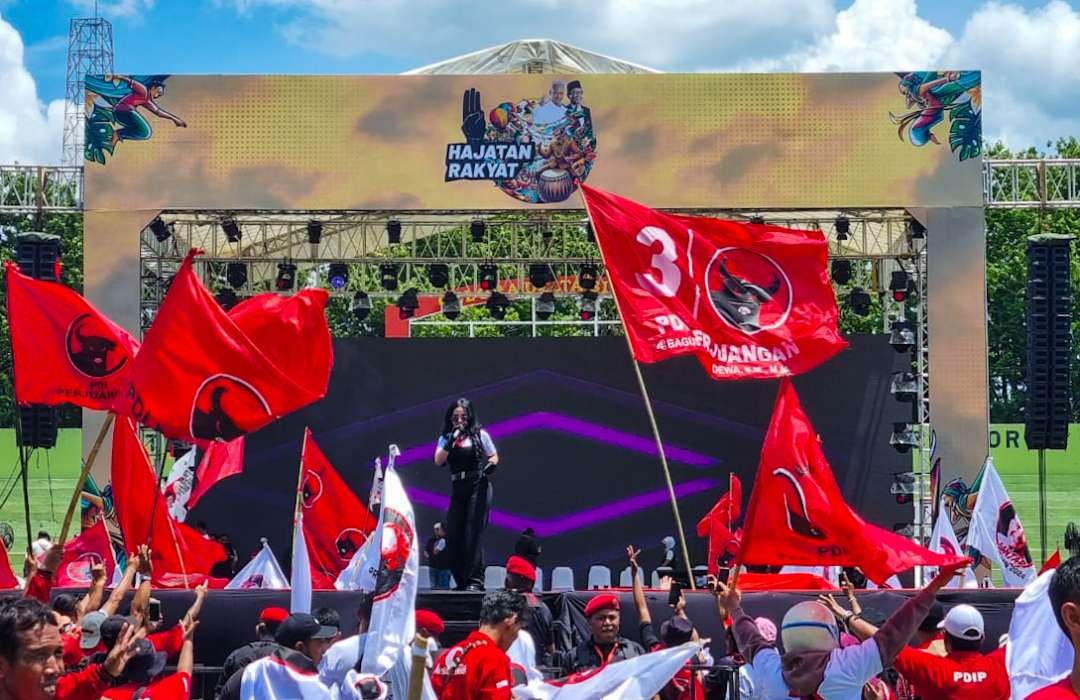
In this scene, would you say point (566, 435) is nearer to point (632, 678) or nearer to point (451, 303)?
point (451, 303)

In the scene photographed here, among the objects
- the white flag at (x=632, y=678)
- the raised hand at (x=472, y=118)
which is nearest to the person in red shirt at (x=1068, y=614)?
the white flag at (x=632, y=678)

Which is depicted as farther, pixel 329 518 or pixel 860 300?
pixel 860 300

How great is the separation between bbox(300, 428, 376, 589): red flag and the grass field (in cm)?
1920

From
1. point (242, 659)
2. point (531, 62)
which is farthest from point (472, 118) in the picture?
point (242, 659)

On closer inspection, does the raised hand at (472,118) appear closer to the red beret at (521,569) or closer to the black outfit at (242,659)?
the red beret at (521,569)

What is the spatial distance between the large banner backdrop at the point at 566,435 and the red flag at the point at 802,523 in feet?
37.2

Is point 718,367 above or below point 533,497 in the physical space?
above

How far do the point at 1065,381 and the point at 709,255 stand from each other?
7617mm

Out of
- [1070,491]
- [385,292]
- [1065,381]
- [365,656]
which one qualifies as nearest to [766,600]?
[365,656]

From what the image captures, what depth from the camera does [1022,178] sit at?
18.2 metres

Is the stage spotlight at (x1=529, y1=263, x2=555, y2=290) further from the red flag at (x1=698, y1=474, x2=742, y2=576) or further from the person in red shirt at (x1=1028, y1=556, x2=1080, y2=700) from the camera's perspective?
the person in red shirt at (x1=1028, y1=556, x2=1080, y2=700)

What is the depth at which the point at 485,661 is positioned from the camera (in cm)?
573

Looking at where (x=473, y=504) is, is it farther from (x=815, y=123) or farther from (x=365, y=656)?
(x=815, y=123)

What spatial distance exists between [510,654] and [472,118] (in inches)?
433
